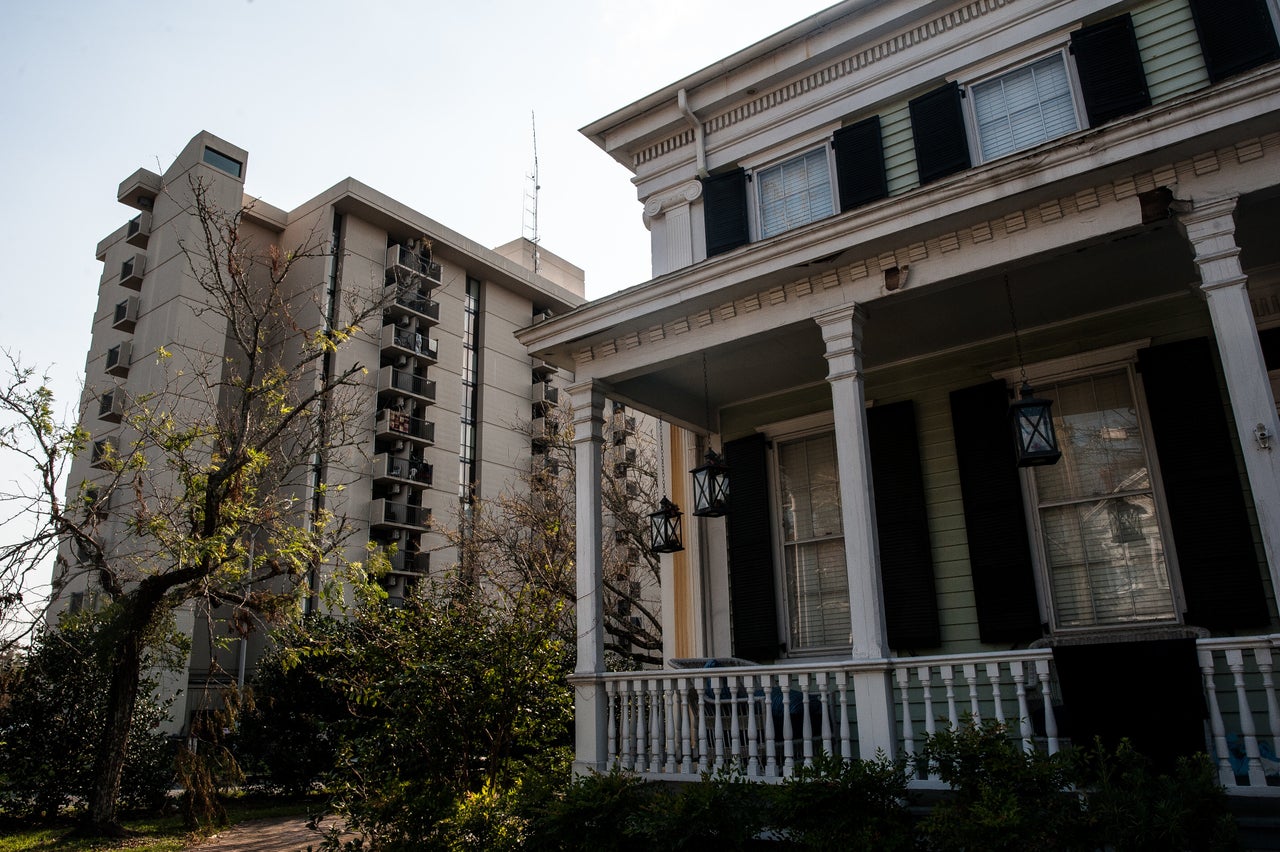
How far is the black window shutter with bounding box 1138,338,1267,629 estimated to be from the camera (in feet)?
21.3

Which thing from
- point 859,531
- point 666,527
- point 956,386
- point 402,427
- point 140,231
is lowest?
point 859,531

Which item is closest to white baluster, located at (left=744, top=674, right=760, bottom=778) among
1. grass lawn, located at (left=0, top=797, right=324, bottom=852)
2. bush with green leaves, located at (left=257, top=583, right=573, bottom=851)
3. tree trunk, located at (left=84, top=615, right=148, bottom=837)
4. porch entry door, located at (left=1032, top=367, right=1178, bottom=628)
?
bush with green leaves, located at (left=257, top=583, right=573, bottom=851)

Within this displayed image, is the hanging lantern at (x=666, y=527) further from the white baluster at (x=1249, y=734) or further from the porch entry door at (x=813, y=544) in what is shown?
the white baluster at (x=1249, y=734)

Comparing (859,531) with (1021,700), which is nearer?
(1021,700)

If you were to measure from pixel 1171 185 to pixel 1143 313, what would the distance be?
202cm

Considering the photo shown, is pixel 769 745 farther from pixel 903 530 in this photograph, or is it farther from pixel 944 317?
pixel 944 317

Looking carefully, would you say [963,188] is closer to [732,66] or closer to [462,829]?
[732,66]

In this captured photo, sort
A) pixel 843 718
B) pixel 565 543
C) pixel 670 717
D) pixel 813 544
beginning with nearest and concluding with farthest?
pixel 843 718 → pixel 670 717 → pixel 813 544 → pixel 565 543

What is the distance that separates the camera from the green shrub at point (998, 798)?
433 cm

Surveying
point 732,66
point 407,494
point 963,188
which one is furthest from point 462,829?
point 407,494

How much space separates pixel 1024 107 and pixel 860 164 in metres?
1.57

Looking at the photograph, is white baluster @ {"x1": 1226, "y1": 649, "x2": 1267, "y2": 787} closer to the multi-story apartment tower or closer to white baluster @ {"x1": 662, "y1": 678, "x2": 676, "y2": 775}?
white baluster @ {"x1": 662, "y1": 678, "x2": 676, "y2": 775}

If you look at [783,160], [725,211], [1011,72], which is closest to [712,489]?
[725,211]

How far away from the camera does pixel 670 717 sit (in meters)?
6.89
